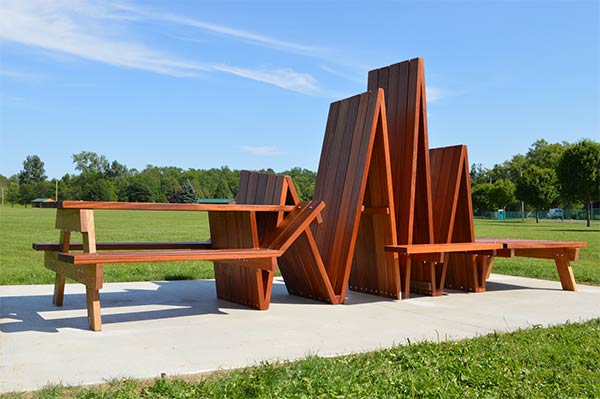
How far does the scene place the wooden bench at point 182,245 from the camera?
18.5ft

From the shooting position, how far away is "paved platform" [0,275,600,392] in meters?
4.47

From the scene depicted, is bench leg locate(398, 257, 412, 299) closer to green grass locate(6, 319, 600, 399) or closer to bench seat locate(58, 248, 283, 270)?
bench seat locate(58, 248, 283, 270)

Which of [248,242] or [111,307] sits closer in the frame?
[111,307]

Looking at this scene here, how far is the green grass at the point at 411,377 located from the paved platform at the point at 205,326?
0.31 m

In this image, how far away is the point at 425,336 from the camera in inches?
224

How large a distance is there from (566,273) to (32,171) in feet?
485

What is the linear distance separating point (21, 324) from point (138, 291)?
2.56m

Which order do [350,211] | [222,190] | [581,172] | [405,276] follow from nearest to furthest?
[350,211]
[405,276]
[581,172]
[222,190]

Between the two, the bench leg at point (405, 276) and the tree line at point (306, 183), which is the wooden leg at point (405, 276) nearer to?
the bench leg at point (405, 276)

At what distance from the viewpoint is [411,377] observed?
4.15 meters

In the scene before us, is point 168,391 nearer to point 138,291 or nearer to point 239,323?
point 239,323

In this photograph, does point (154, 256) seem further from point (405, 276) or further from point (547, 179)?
point (547, 179)

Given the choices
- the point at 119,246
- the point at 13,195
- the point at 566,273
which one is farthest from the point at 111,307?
the point at 13,195

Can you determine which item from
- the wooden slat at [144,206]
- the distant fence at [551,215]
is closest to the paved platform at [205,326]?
the wooden slat at [144,206]
